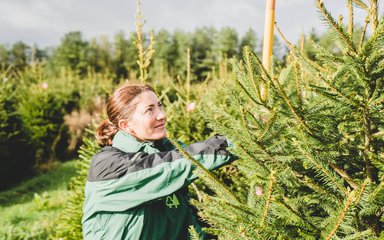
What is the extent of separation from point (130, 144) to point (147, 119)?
0.18 metres

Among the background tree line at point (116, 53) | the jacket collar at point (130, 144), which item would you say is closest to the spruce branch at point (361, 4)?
the jacket collar at point (130, 144)

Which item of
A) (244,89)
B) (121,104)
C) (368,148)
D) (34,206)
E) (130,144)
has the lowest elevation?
(34,206)

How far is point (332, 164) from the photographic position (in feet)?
4.40

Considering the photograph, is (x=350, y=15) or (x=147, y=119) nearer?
(x=350, y=15)

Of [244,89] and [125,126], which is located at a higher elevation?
[244,89]

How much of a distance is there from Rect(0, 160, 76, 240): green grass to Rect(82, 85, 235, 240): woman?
2.52m

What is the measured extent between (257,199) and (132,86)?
108cm

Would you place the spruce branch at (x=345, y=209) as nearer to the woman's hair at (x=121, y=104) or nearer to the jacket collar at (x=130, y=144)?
the jacket collar at (x=130, y=144)

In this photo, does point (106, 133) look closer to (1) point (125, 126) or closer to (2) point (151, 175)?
(1) point (125, 126)

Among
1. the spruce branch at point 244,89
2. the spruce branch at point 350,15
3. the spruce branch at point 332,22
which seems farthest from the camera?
the spruce branch at point 350,15

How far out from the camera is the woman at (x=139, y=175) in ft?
5.02

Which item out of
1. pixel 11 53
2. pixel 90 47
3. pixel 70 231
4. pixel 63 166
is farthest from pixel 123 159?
pixel 11 53

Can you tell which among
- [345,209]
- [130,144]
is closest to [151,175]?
[130,144]

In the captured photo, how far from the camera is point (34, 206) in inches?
239
